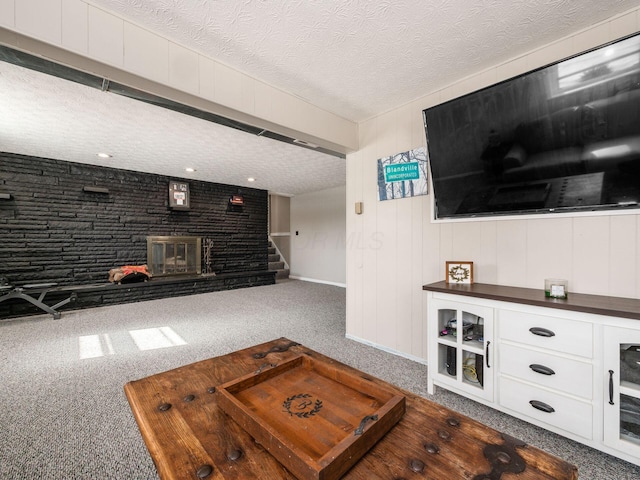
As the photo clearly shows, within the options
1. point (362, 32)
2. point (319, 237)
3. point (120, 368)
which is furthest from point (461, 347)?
point (319, 237)

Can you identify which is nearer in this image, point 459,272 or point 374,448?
point 374,448

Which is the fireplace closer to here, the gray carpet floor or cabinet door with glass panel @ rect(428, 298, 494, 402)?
the gray carpet floor

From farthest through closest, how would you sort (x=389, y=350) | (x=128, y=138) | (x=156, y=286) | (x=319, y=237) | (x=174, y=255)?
(x=319, y=237), (x=174, y=255), (x=156, y=286), (x=128, y=138), (x=389, y=350)

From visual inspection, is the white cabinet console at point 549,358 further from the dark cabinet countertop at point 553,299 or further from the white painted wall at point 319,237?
the white painted wall at point 319,237

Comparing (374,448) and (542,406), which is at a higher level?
(374,448)

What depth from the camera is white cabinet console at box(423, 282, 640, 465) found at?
130cm

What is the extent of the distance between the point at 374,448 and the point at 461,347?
4.25 ft

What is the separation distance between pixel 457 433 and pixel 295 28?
6.90ft

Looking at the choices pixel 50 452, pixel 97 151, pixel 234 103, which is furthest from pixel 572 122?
pixel 97 151

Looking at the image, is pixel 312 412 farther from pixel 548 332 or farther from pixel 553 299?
pixel 553 299

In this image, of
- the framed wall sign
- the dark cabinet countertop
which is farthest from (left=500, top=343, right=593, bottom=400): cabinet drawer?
the framed wall sign

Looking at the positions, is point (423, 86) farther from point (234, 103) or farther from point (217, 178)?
point (217, 178)

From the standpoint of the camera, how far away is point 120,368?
7.77ft

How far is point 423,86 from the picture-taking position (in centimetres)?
235
